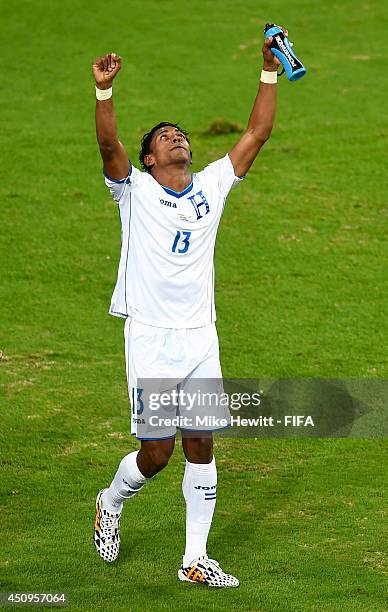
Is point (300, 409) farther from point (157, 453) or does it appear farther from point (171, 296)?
point (171, 296)

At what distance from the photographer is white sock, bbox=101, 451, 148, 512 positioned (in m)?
6.95

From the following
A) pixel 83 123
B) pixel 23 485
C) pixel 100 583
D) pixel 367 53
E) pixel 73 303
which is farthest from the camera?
pixel 367 53

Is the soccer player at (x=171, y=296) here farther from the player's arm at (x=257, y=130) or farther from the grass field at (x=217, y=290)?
the grass field at (x=217, y=290)

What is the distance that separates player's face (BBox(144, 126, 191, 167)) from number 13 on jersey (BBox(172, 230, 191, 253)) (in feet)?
1.37

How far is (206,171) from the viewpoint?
23.2 feet

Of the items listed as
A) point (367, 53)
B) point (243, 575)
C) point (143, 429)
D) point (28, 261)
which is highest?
point (367, 53)

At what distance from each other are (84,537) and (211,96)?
9080 mm

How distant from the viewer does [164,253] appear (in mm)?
6695

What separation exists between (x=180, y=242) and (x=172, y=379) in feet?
2.45

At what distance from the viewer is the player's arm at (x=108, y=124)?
645 cm

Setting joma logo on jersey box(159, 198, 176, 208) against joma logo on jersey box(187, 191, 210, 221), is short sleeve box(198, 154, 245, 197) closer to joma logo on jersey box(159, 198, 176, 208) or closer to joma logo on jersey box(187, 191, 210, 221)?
joma logo on jersey box(187, 191, 210, 221)

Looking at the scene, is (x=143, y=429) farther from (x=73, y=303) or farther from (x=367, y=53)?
(x=367, y=53)

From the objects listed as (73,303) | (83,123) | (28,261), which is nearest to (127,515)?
(73,303)

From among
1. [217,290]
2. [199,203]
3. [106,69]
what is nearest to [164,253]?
[199,203]
